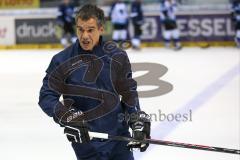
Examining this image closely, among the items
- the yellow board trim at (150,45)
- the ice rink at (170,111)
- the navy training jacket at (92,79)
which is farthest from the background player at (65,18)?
the navy training jacket at (92,79)

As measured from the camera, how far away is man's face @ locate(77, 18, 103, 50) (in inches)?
92.9

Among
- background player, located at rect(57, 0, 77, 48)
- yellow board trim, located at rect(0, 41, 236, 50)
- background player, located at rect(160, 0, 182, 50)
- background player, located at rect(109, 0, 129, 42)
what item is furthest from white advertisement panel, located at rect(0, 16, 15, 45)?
background player, located at rect(160, 0, 182, 50)

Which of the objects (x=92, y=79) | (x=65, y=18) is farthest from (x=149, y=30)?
(x=92, y=79)

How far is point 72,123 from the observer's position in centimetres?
239

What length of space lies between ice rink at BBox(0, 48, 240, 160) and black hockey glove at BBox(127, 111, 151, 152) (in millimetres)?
1765

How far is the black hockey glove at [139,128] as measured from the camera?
7.93 feet

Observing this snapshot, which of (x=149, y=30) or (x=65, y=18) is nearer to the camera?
(x=65, y=18)

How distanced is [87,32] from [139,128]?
1.53 feet

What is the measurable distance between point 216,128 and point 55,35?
8.76 metres

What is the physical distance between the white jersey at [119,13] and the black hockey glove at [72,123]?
997 centimetres

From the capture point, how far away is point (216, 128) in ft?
17.1

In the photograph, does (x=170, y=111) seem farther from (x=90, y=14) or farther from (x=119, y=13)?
(x=119, y=13)

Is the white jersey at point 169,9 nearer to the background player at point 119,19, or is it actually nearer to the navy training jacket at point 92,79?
the background player at point 119,19

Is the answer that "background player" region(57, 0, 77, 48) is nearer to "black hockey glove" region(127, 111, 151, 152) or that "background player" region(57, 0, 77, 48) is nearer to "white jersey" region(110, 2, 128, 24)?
"white jersey" region(110, 2, 128, 24)
